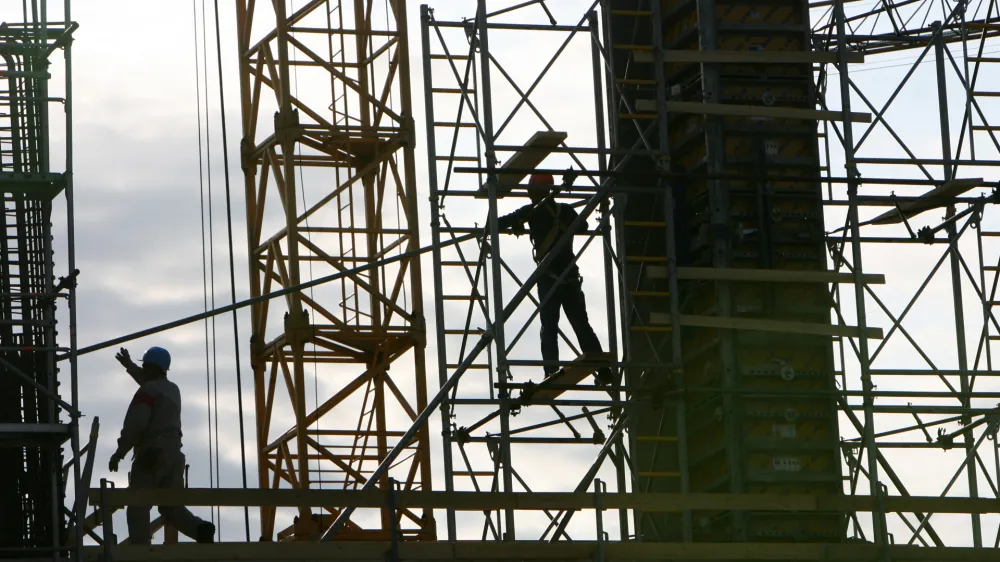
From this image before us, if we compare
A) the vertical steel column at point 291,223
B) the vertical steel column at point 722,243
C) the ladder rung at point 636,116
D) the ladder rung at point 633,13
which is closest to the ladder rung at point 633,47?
the ladder rung at point 633,13

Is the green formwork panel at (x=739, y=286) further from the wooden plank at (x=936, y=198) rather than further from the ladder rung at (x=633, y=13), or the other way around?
the wooden plank at (x=936, y=198)

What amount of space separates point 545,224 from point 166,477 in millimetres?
5698

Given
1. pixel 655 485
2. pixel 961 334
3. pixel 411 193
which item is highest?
pixel 411 193

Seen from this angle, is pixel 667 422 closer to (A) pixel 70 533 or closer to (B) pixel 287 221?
(A) pixel 70 533

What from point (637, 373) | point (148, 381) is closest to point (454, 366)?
point (637, 373)

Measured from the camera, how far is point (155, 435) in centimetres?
2094

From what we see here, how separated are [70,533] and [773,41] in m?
9.70

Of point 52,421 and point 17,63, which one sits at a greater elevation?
point 17,63

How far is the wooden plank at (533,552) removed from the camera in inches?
749

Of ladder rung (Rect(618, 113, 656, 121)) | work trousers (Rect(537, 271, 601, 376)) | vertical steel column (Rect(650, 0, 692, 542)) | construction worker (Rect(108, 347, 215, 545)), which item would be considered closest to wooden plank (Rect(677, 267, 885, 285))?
vertical steel column (Rect(650, 0, 692, 542))

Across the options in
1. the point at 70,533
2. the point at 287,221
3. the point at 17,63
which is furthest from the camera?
the point at 287,221

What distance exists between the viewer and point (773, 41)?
82.5 ft

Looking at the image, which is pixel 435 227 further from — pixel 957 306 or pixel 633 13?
pixel 957 306

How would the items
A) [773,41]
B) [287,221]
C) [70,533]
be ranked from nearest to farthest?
[70,533] < [773,41] < [287,221]
